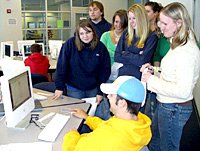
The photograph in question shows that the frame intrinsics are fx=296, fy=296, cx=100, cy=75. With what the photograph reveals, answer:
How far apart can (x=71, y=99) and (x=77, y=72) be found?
275 mm

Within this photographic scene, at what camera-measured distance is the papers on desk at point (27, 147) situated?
176 centimetres

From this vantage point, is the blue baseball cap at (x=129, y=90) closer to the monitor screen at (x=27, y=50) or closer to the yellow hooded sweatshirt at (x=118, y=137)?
→ the yellow hooded sweatshirt at (x=118, y=137)

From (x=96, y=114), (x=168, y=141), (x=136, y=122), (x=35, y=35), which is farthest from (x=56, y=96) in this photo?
(x=35, y=35)

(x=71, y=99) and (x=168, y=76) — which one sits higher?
(x=168, y=76)

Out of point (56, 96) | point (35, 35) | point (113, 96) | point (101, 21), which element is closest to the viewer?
point (113, 96)

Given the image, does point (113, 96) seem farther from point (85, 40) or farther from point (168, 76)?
point (85, 40)

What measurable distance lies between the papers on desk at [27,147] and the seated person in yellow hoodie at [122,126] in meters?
0.17

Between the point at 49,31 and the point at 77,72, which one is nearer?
the point at 77,72

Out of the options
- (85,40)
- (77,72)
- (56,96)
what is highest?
(85,40)

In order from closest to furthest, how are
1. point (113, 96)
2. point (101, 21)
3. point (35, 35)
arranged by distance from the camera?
point (113, 96)
point (101, 21)
point (35, 35)

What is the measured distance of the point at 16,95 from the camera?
81.7 inches

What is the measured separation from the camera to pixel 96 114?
9.07 ft

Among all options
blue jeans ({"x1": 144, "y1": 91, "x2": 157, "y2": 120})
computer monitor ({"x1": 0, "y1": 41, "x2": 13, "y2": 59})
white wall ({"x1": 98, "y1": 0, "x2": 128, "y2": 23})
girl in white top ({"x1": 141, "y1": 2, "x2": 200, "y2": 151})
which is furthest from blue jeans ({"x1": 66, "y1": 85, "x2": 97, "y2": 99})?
white wall ({"x1": 98, "y1": 0, "x2": 128, "y2": 23})

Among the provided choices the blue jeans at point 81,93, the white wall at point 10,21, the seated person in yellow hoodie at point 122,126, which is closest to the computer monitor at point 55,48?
the white wall at point 10,21
